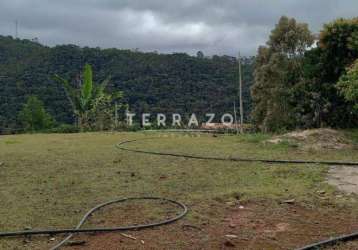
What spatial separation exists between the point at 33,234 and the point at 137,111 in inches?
876

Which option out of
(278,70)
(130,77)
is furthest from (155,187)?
(130,77)

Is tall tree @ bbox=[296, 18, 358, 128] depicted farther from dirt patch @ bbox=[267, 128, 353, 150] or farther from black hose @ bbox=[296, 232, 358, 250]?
black hose @ bbox=[296, 232, 358, 250]

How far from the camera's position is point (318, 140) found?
880 centimetres

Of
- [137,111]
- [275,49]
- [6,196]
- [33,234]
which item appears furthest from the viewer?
[137,111]

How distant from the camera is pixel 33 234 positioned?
10.8 ft

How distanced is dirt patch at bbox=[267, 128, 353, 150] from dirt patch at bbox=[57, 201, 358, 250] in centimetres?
466

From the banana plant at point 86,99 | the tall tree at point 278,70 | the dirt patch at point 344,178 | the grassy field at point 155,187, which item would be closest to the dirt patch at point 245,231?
the grassy field at point 155,187

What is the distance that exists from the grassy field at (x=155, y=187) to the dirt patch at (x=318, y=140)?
53 centimetres

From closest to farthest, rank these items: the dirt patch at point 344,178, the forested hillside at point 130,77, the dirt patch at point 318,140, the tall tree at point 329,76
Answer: the dirt patch at point 344,178 < the dirt patch at point 318,140 < the tall tree at point 329,76 < the forested hillside at point 130,77

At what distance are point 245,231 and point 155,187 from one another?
1763 millimetres

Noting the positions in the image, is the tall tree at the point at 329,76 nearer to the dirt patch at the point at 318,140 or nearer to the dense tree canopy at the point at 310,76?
the dense tree canopy at the point at 310,76

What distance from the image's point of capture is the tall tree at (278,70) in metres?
14.2

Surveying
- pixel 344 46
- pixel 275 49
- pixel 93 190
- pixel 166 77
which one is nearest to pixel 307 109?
pixel 344 46

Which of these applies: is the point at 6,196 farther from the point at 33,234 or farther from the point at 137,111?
the point at 137,111
